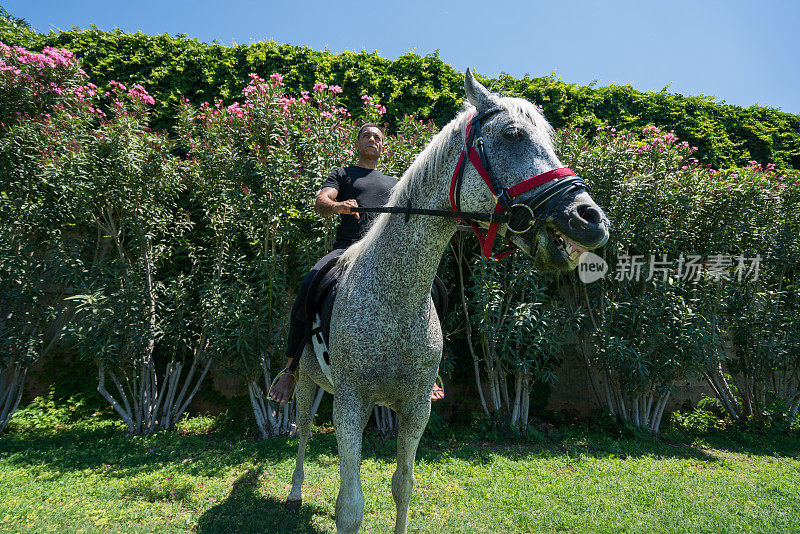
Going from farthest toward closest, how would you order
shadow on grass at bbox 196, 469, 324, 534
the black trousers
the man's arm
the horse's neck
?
1. shadow on grass at bbox 196, 469, 324, 534
2. the black trousers
3. the man's arm
4. the horse's neck

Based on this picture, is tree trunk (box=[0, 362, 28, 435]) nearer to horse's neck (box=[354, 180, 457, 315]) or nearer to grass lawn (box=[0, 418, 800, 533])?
grass lawn (box=[0, 418, 800, 533])

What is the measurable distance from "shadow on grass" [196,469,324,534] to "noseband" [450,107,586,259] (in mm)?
3017

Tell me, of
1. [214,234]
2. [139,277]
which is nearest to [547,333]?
[214,234]

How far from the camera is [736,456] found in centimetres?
568

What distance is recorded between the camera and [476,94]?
1.76 meters

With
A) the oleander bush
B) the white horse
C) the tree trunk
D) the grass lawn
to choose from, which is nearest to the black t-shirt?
the white horse

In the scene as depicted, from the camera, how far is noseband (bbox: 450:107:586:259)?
4.72 feet

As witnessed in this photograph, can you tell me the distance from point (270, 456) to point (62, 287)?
4.06 meters

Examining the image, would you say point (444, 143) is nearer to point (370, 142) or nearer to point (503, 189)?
point (503, 189)

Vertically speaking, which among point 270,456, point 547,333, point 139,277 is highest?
point 139,277

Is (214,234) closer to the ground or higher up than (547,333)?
higher up

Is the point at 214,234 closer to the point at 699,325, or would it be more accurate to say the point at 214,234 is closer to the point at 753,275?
the point at 699,325

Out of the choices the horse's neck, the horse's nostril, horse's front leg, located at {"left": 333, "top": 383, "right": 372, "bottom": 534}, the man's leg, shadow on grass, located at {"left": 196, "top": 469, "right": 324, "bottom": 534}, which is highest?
the horse's nostril

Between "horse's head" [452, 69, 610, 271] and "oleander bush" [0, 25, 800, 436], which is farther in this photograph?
"oleander bush" [0, 25, 800, 436]
